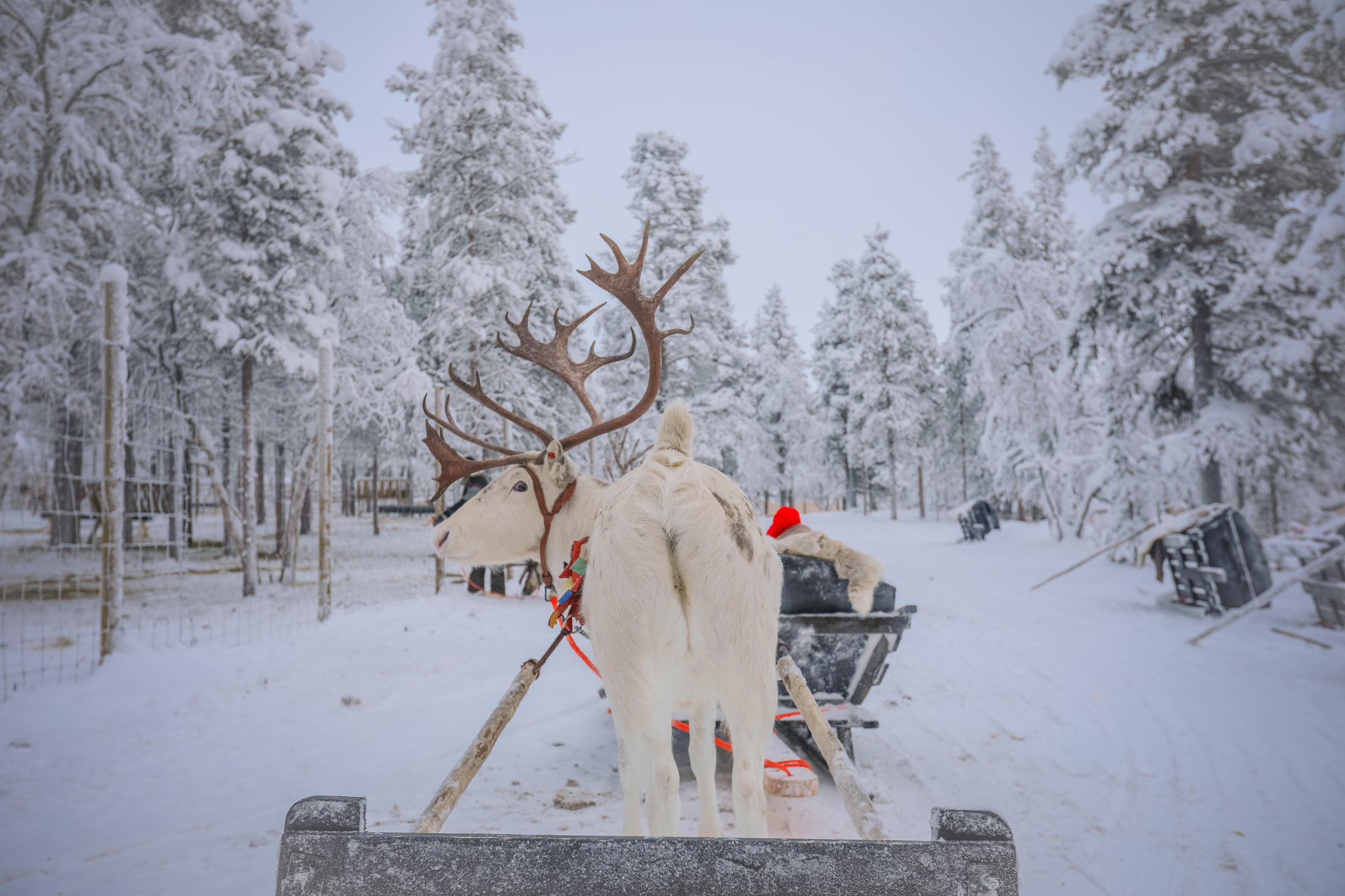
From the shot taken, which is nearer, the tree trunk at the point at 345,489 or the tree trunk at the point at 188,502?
the tree trunk at the point at 188,502

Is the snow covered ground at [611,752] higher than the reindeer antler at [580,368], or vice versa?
the reindeer antler at [580,368]

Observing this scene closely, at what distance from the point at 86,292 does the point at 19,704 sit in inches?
309

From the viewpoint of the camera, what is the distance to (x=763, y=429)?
95.1 ft

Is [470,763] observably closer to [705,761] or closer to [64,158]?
[705,761]

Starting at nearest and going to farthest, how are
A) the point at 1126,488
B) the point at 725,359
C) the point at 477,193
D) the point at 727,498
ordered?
the point at 727,498 → the point at 1126,488 → the point at 477,193 → the point at 725,359

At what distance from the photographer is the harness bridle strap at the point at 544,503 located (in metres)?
2.98

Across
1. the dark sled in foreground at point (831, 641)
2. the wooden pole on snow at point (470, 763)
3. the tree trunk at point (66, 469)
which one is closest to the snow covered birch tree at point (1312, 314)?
the dark sled in foreground at point (831, 641)

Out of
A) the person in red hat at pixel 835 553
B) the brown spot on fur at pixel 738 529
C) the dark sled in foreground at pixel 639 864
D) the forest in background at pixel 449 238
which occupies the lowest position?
the dark sled in foreground at pixel 639 864

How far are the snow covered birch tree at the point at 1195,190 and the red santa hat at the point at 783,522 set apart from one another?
8.43 metres

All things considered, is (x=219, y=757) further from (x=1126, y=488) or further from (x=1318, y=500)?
(x=1126, y=488)

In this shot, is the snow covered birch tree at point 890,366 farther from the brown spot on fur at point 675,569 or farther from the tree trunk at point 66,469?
the brown spot on fur at point 675,569

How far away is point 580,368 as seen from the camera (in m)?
3.75

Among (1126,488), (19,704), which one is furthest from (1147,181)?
(19,704)

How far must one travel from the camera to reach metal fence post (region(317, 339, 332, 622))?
7887 millimetres
